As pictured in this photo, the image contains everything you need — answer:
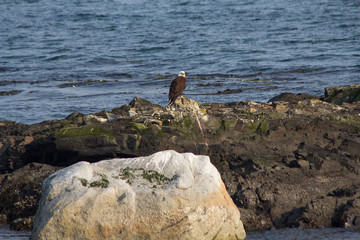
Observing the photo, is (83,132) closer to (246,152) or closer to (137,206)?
(246,152)

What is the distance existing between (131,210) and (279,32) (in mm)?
26332

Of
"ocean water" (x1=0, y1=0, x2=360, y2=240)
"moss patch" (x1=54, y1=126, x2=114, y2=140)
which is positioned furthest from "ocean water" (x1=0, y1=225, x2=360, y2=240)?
"moss patch" (x1=54, y1=126, x2=114, y2=140)

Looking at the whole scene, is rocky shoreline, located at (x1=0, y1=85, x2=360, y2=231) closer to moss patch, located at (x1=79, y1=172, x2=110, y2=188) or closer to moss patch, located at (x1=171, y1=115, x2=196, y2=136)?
moss patch, located at (x1=171, y1=115, x2=196, y2=136)

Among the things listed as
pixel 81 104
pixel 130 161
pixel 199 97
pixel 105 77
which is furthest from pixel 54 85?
pixel 130 161

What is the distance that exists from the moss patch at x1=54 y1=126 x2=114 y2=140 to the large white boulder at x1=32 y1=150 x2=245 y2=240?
240cm

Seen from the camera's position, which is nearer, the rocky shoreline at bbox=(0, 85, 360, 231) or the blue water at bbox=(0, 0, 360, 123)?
the rocky shoreline at bbox=(0, 85, 360, 231)

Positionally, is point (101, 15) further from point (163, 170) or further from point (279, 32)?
point (163, 170)

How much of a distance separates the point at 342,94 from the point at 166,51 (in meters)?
15.8

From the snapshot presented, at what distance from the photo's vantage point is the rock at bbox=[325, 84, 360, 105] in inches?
496

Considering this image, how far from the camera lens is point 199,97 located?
17.2 metres

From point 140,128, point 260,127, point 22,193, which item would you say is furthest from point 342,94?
point 22,193

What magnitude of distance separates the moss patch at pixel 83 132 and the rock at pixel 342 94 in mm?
6408

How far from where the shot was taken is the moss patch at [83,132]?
8.75 metres

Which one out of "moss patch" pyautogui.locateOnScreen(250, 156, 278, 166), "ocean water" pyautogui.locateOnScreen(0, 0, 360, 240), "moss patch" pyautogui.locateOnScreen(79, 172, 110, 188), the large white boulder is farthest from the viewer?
"ocean water" pyautogui.locateOnScreen(0, 0, 360, 240)
